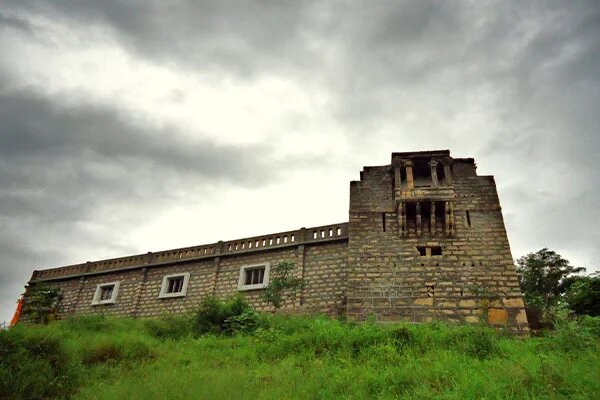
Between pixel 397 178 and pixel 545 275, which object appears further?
pixel 545 275

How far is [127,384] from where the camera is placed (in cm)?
707

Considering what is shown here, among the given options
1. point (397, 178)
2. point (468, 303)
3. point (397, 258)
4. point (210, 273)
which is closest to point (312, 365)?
point (397, 258)

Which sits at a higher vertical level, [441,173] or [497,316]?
[441,173]

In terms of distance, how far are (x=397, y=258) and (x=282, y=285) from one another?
4.65 m

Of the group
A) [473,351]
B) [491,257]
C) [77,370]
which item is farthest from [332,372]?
[491,257]

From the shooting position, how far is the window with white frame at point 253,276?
1638 centimetres

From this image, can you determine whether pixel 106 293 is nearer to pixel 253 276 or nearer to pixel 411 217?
pixel 253 276

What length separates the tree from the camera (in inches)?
821

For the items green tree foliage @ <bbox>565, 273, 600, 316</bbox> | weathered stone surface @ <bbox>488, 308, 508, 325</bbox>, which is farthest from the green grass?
green tree foliage @ <bbox>565, 273, 600, 316</bbox>

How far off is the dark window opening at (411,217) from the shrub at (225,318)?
20.5ft

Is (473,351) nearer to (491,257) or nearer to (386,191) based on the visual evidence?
(491,257)

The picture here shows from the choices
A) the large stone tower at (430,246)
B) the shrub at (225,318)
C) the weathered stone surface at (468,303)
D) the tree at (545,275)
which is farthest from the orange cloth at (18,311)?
the tree at (545,275)

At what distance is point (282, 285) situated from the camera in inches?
587

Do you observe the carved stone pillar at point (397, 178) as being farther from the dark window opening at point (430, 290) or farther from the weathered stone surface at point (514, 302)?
the weathered stone surface at point (514, 302)
